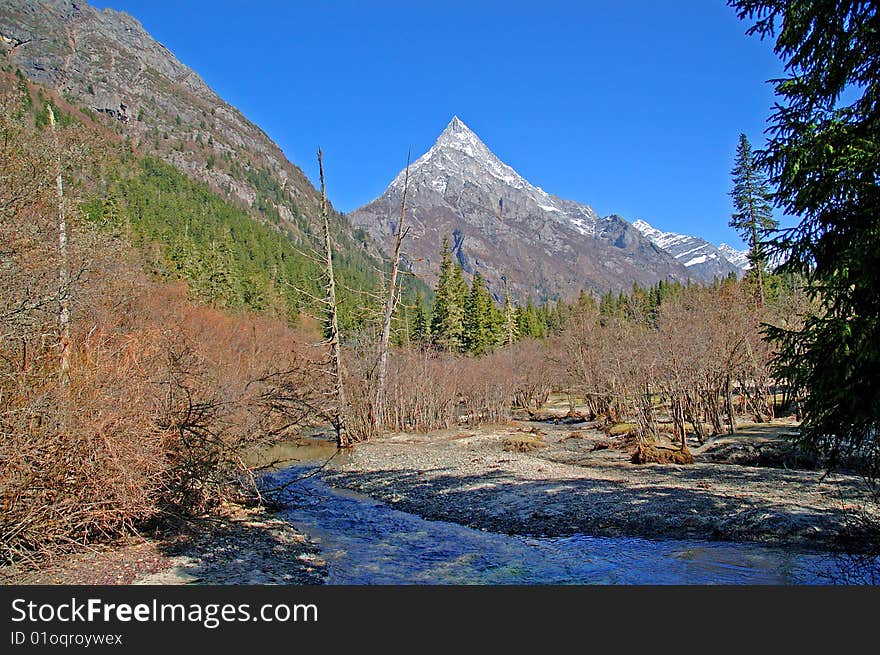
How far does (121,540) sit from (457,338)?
49.5 meters

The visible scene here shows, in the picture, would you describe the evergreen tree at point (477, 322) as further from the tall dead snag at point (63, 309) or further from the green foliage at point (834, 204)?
the green foliage at point (834, 204)

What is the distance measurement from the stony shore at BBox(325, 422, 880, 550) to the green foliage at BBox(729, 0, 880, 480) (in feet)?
14.9

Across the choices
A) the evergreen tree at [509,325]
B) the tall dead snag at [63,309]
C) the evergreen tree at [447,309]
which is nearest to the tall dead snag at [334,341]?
the tall dead snag at [63,309]

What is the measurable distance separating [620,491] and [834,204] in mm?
10092

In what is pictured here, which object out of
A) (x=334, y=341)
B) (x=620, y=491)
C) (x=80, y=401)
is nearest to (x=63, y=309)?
(x=80, y=401)

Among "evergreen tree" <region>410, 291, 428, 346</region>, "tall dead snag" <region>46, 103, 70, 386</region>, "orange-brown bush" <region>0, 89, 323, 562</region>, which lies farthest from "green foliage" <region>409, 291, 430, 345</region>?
"tall dead snag" <region>46, 103, 70, 386</region>

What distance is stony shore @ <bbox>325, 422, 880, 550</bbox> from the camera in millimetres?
11156

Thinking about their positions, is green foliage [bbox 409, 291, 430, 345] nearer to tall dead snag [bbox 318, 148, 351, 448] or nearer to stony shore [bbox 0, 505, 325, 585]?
tall dead snag [bbox 318, 148, 351, 448]

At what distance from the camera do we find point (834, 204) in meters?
6.54

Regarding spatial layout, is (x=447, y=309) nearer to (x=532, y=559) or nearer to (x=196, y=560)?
(x=532, y=559)

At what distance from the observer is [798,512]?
11.4m

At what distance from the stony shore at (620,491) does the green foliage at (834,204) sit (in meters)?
4.55
